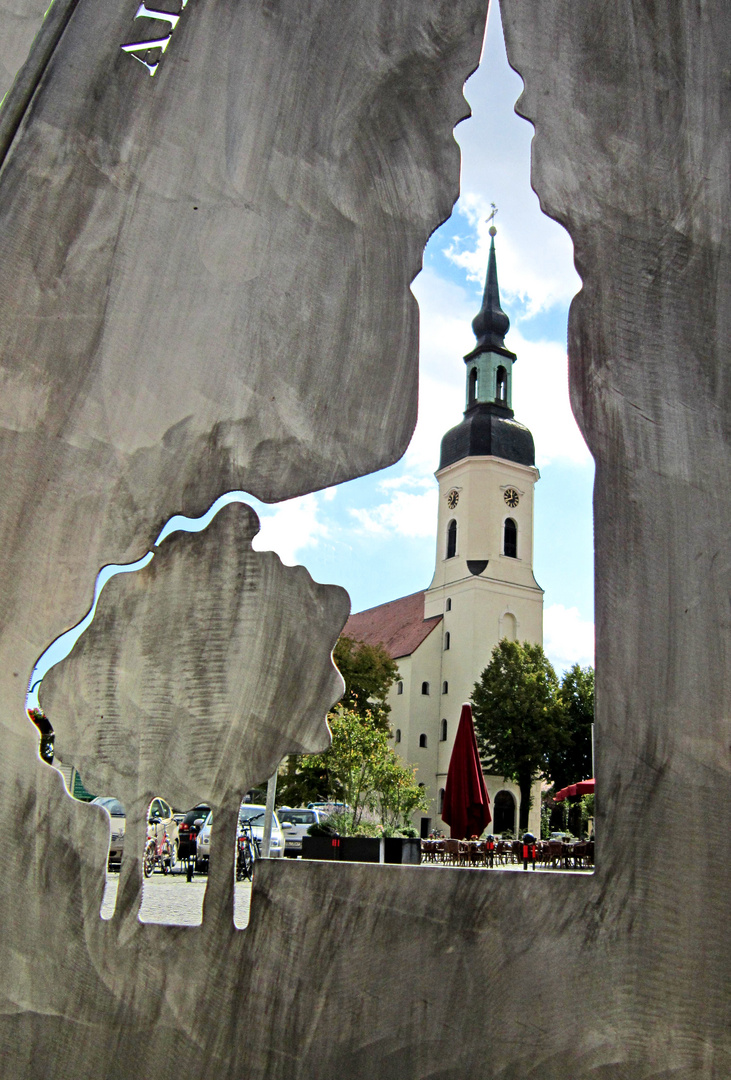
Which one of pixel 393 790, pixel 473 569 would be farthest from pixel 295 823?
pixel 473 569

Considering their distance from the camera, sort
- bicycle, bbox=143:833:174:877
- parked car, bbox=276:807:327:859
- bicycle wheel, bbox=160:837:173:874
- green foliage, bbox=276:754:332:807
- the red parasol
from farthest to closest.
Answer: green foliage, bbox=276:754:332:807, parked car, bbox=276:807:327:859, the red parasol, bicycle wheel, bbox=160:837:173:874, bicycle, bbox=143:833:174:877

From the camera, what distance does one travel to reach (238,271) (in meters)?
1.76

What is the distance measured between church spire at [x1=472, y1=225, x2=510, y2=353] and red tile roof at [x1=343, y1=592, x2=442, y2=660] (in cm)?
1385

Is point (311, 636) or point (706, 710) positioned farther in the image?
point (311, 636)

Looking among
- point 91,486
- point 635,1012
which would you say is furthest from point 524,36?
point 635,1012

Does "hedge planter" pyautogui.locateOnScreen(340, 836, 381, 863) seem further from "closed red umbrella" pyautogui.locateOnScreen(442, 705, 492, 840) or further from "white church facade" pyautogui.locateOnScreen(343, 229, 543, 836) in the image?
"white church facade" pyautogui.locateOnScreen(343, 229, 543, 836)

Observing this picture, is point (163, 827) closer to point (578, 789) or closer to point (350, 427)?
point (578, 789)

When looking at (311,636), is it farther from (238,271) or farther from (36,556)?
(238,271)

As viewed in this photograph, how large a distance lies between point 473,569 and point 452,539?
289cm

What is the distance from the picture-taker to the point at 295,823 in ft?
72.0

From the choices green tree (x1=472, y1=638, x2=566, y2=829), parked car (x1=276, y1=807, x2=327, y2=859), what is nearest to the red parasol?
parked car (x1=276, y1=807, x2=327, y2=859)

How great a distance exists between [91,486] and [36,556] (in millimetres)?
160

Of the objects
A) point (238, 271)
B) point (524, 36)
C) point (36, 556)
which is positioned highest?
point (524, 36)

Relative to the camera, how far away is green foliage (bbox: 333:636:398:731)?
31.3m
